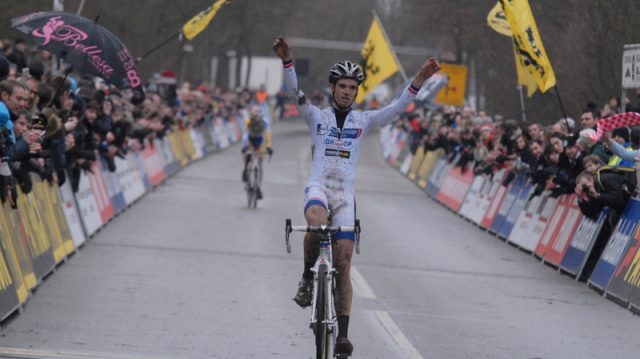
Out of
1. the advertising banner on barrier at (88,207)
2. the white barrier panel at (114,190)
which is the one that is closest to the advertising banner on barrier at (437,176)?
the white barrier panel at (114,190)

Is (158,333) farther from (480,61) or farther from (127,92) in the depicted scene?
(480,61)

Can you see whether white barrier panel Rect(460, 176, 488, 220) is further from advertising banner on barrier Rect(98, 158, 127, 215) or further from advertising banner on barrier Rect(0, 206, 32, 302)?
advertising banner on barrier Rect(0, 206, 32, 302)

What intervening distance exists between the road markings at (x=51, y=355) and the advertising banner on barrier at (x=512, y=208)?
39.8 feet

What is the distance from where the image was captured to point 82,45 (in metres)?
14.4

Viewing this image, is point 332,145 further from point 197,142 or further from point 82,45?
point 197,142

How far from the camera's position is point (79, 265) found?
15.3m

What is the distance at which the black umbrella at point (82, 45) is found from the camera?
1421 cm

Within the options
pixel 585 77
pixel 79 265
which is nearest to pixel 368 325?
pixel 79 265

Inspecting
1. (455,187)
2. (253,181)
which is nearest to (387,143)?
(455,187)

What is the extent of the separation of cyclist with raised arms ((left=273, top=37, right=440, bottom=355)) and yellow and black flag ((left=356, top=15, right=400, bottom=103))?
74.7 feet

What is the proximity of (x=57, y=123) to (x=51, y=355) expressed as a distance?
354 centimetres

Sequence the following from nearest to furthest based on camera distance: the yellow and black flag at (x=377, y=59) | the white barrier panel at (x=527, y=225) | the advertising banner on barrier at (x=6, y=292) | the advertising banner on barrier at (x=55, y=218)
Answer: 1. the advertising banner on barrier at (x=6, y=292)
2. the advertising banner on barrier at (x=55, y=218)
3. the white barrier panel at (x=527, y=225)
4. the yellow and black flag at (x=377, y=59)

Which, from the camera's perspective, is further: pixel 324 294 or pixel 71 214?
pixel 71 214

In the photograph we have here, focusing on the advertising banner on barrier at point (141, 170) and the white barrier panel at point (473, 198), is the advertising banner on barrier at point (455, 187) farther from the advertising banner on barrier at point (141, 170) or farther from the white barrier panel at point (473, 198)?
the advertising banner on barrier at point (141, 170)
